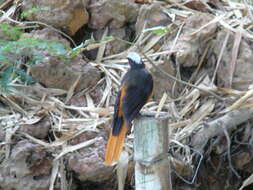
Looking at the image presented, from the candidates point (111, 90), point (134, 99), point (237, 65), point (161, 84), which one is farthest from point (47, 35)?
point (237, 65)

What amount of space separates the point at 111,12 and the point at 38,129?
1500mm

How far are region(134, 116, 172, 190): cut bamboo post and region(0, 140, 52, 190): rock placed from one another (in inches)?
47.8

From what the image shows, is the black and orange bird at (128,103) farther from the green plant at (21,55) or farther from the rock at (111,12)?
the rock at (111,12)

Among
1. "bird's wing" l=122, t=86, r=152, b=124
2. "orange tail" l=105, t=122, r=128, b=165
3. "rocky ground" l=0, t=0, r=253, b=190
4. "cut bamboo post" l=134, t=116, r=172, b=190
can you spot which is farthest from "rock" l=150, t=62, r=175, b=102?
"cut bamboo post" l=134, t=116, r=172, b=190

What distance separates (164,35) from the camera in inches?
185

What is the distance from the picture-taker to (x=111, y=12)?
185 inches

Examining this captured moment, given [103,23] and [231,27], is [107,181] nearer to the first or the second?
[103,23]

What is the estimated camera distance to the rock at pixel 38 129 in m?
3.89

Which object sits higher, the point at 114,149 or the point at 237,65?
the point at 237,65

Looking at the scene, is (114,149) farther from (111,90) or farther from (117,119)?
(111,90)

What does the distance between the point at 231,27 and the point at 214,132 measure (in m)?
1.21

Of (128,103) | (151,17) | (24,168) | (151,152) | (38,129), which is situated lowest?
(24,168)

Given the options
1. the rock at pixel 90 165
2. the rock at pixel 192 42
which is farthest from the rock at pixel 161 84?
the rock at pixel 90 165

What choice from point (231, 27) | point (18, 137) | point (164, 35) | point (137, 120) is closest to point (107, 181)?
point (18, 137)
